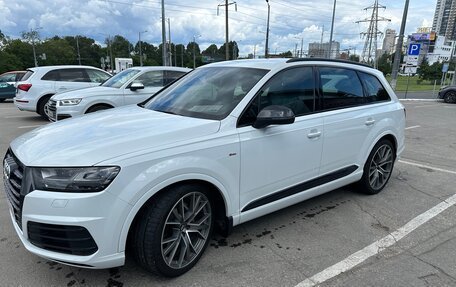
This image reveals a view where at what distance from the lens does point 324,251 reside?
3.14m

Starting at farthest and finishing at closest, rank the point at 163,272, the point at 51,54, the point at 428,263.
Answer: the point at 51,54, the point at 428,263, the point at 163,272

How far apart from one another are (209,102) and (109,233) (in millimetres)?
1556

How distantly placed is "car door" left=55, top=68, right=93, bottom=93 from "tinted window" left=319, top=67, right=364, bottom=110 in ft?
30.1

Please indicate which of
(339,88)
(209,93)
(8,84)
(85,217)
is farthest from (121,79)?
(8,84)

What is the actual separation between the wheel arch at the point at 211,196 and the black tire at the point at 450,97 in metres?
23.4

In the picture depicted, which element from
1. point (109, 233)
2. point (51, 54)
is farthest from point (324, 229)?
point (51, 54)

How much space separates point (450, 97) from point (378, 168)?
69.6 ft

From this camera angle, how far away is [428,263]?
2.98 meters

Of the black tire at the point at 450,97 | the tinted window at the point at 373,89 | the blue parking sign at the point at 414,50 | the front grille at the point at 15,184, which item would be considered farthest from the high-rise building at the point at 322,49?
the front grille at the point at 15,184

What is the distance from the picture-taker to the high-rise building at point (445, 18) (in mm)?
68838

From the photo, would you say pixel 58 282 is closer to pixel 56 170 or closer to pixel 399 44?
pixel 56 170

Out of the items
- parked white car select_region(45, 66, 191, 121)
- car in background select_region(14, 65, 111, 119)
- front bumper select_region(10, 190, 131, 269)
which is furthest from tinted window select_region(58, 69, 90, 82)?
front bumper select_region(10, 190, 131, 269)

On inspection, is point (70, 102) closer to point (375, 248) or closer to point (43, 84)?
point (43, 84)

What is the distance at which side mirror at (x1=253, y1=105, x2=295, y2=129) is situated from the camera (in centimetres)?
287
